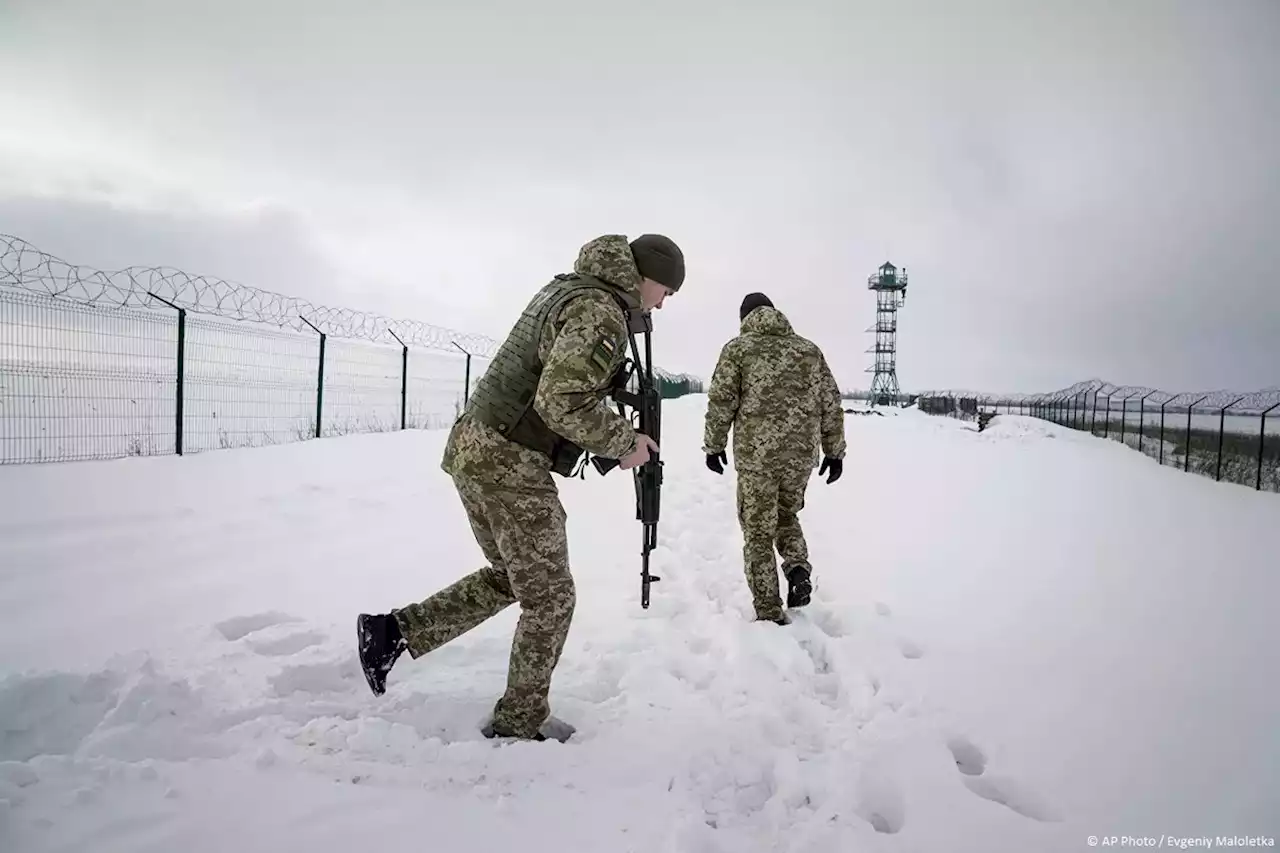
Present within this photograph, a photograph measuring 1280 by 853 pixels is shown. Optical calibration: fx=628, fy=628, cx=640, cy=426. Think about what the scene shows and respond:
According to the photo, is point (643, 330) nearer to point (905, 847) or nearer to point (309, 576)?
point (905, 847)

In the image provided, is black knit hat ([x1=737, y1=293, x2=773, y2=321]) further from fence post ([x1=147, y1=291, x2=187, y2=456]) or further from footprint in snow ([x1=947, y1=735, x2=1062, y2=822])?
fence post ([x1=147, y1=291, x2=187, y2=456])

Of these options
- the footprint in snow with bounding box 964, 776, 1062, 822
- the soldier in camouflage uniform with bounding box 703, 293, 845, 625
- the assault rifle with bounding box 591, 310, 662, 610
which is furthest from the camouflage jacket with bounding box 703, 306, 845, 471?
the footprint in snow with bounding box 964, 776, 1062, 822

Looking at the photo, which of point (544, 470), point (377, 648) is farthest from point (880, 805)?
point (377, 648)

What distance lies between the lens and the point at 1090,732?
7.78 feet

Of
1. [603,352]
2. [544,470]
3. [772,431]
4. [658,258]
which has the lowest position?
[544,470]

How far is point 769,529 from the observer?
3646 mm

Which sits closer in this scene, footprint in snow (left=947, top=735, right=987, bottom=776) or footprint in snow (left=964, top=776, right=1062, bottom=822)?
footprint in snow (left=964, top=776, right=1062, bottom=822)

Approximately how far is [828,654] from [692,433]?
42.7ft

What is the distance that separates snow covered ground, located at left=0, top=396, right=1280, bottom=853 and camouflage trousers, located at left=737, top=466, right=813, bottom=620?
0.24m

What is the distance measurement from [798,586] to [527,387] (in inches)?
90.2

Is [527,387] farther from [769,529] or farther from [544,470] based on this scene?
[769,529]

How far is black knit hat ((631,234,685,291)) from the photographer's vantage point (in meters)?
2.42

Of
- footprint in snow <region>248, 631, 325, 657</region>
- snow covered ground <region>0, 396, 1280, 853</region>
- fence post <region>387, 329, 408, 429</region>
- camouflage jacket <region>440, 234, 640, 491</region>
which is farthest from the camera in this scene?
fence post <region>387, 329, 408, 429</region>

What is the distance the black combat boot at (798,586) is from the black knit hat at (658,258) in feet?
6.85
